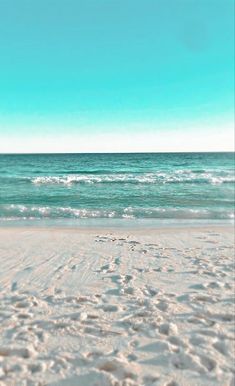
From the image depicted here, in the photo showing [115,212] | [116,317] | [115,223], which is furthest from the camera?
[115,212]

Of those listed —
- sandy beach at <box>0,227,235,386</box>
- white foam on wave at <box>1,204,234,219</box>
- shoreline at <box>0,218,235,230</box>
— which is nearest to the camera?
sandy beach at <box>0,227,235,386</box>

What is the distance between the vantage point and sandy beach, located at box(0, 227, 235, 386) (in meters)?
3.08

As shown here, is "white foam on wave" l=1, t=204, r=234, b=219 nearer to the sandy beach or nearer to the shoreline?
the shoreline

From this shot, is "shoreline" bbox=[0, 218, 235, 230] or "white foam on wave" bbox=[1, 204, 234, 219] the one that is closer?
"shoreline" bbox=[0, 218, 235, 230]

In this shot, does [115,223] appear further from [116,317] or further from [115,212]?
[116,317]

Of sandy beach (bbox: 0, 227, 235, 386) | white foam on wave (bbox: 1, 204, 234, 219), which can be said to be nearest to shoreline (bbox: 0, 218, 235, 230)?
white foam on wave (bbox: 1, 204, 234, 219)

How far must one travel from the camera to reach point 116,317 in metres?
4.09

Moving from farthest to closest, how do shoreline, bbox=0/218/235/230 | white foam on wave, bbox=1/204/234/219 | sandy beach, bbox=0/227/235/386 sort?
white foam on wave, bbox=1/204/234/219
shoreline, bbox=0/218/235/230
sandy beach, bbox=0/227/235/386

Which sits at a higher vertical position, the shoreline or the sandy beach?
the sandy beach

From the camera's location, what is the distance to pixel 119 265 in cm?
636

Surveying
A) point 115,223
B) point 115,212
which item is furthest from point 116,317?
point 115,212

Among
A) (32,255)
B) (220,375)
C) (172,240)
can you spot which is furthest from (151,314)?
(172,240)

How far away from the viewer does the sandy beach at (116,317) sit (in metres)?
3.08

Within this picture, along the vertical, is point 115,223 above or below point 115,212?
below
